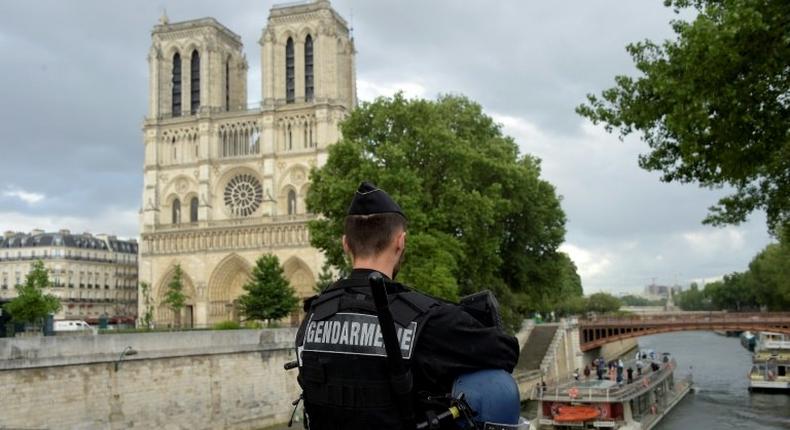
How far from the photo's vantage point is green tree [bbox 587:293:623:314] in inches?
3130

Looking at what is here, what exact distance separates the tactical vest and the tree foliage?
1922cm

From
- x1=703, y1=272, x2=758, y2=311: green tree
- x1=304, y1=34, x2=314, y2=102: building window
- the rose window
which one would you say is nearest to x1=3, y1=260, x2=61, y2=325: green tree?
the rose window

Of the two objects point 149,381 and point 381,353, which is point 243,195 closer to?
point 149,381

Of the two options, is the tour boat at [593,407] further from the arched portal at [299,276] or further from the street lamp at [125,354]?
the arched portal at [299,276]

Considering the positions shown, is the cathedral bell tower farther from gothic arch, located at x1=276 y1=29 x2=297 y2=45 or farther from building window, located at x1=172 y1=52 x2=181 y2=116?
gothic arch, located at x1=276 y1=29 x2=297 y2=45

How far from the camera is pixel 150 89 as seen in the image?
181 ft

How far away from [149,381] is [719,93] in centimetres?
1395

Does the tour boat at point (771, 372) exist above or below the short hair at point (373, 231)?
below

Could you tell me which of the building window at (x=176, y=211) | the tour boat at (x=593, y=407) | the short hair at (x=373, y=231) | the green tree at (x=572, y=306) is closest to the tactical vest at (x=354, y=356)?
the short hair at (x=373, y=231)

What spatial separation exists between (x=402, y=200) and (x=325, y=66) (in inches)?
1131

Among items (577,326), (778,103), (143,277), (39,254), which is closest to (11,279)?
(39,254)

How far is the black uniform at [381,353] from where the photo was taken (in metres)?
2.32

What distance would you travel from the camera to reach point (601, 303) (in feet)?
266

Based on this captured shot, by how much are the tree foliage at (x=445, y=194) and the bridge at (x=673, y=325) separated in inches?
441
